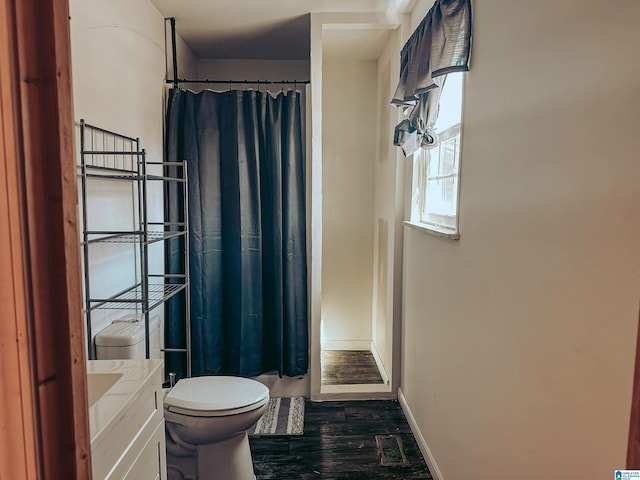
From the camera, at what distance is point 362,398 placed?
2.79 m

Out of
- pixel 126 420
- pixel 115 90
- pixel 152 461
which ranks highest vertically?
pixel 115 90

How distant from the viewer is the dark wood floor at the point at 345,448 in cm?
207

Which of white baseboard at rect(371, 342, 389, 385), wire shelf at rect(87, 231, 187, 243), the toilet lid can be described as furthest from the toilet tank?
white baseboard at rect(371, 342, 389, 385)

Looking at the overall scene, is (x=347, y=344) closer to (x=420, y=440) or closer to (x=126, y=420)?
(x=420, y=440)

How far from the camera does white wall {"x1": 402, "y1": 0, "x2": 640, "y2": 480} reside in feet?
2.63

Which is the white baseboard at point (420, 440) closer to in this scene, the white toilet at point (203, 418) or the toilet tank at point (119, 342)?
the white toilet at point (203, 418)

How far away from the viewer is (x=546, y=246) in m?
1.04

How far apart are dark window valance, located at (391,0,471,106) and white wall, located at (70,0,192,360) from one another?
4.43 ft

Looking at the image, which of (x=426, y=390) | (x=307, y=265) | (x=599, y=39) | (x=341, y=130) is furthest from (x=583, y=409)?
(x=341, y=130)

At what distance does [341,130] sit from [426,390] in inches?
81.8

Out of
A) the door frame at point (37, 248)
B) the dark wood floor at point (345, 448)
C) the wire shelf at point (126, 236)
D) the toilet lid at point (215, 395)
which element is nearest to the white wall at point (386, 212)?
the dark wood floor at point (345, 448)

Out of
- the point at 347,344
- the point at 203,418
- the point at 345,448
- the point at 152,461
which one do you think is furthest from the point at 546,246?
the point at 347,344

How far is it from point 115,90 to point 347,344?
2.54 metres

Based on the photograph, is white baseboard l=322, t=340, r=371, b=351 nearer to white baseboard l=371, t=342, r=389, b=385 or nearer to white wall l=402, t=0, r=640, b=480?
white baseboard l=371, t=342, r=389, b=385
